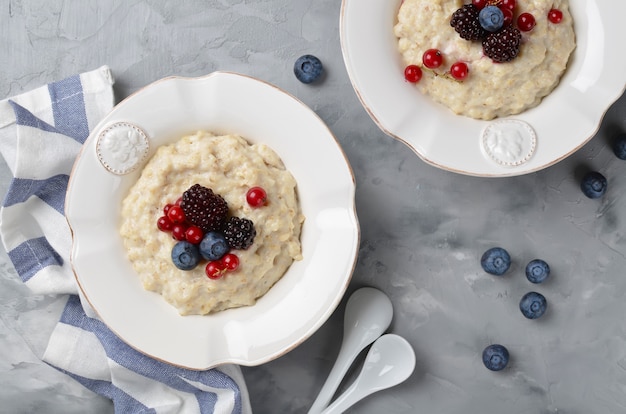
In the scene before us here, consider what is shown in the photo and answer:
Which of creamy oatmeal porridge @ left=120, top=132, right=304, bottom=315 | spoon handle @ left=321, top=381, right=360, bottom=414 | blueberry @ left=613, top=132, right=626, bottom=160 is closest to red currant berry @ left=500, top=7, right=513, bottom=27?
blueberry @ left=613, top=132, right=626, bottom=160

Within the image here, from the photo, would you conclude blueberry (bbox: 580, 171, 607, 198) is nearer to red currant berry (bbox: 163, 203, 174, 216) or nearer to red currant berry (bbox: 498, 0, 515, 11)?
red currant berry (bbox: 498, 0, 515, 11)

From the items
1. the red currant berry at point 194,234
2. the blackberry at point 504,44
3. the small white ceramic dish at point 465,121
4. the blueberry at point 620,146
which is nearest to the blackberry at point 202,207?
the red currant berry at point 194,234

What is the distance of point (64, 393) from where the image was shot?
3232mm

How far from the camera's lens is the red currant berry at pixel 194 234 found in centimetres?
256

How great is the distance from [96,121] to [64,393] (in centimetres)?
130

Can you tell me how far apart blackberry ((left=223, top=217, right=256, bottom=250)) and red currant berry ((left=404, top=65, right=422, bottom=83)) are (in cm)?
86

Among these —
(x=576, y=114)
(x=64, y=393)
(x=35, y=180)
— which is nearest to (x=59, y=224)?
(x=35, y=180)

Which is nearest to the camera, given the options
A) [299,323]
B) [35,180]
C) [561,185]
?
[299,323]

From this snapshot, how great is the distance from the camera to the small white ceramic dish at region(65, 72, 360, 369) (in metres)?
2.66

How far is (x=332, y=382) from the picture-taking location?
3152 millimetres

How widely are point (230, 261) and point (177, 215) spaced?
26 cm

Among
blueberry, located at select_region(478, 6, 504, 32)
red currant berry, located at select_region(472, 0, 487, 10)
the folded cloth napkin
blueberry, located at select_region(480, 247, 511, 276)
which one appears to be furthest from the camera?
blueberry, located at select_region(480, 247, 511, 276)

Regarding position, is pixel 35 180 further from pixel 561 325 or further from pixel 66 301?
pixel 561 325

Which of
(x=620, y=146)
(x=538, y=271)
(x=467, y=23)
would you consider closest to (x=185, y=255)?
(x=467, y=23)
